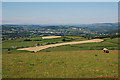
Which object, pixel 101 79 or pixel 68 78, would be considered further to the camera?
pixel 68 78

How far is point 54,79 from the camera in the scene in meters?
9.92

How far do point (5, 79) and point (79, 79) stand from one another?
5.42 m

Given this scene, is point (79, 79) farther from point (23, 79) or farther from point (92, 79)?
point (23, 79)

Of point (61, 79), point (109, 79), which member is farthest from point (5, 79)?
point (109, 79)

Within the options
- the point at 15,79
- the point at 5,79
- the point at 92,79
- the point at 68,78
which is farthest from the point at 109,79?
the point at 5,79

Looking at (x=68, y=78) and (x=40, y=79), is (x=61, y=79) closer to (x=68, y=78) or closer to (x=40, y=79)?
(x=68, y=78)

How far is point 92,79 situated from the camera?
952 cm

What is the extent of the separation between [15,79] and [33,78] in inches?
52.2

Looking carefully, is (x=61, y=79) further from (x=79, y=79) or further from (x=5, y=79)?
(x=5, y=79)

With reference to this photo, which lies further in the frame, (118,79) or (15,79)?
(15,79)

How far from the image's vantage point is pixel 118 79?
9.45 meters

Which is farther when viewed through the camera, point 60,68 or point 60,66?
point 60,66

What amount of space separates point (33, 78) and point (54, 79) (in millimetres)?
1646

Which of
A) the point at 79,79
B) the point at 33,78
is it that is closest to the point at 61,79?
the point at 79,79
